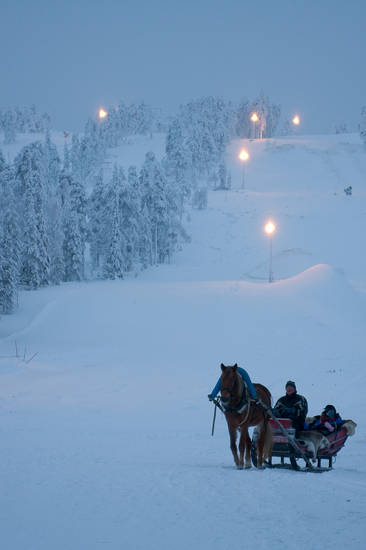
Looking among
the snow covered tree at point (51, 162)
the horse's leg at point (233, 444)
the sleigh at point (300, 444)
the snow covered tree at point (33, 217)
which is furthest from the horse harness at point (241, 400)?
the snow covered tree at point (51, 162)

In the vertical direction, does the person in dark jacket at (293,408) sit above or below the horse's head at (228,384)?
below

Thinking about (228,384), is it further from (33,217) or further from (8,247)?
(33,217)

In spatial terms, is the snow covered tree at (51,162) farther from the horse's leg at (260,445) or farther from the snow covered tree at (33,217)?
the horse's leg at (260,445)

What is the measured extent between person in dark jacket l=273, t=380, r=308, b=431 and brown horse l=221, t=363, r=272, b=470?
0.36 metres

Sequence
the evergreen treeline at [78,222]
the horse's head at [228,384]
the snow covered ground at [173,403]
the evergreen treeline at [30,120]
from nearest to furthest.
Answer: the snow covered ground at [173,403]
the horse's head at [228,384]
the evergreen treeline at [78,222]
the evergreen treeline at [30,120]

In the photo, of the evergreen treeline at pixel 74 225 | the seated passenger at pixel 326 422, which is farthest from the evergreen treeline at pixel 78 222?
the seated passenger at pixel 326 422

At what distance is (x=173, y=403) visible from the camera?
17547 mm

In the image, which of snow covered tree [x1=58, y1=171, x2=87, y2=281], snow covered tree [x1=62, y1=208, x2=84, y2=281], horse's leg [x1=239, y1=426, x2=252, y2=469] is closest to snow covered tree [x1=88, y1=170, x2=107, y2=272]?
snow covered tree [x1=58, y1=171, x2=87, y2=281]

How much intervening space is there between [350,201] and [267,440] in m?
65.9

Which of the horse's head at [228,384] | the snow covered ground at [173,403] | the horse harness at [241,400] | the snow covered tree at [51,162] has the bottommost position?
the snow covered ground at [173,403]

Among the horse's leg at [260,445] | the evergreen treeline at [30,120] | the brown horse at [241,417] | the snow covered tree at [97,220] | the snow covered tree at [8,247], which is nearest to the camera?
the brown horse at [241,417]

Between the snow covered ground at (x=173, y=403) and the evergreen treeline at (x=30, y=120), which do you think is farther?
the evergreen treeline at (x=30, y=120)

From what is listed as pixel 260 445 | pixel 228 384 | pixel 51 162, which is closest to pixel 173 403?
pixel 260 445

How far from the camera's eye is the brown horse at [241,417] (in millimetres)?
9312
